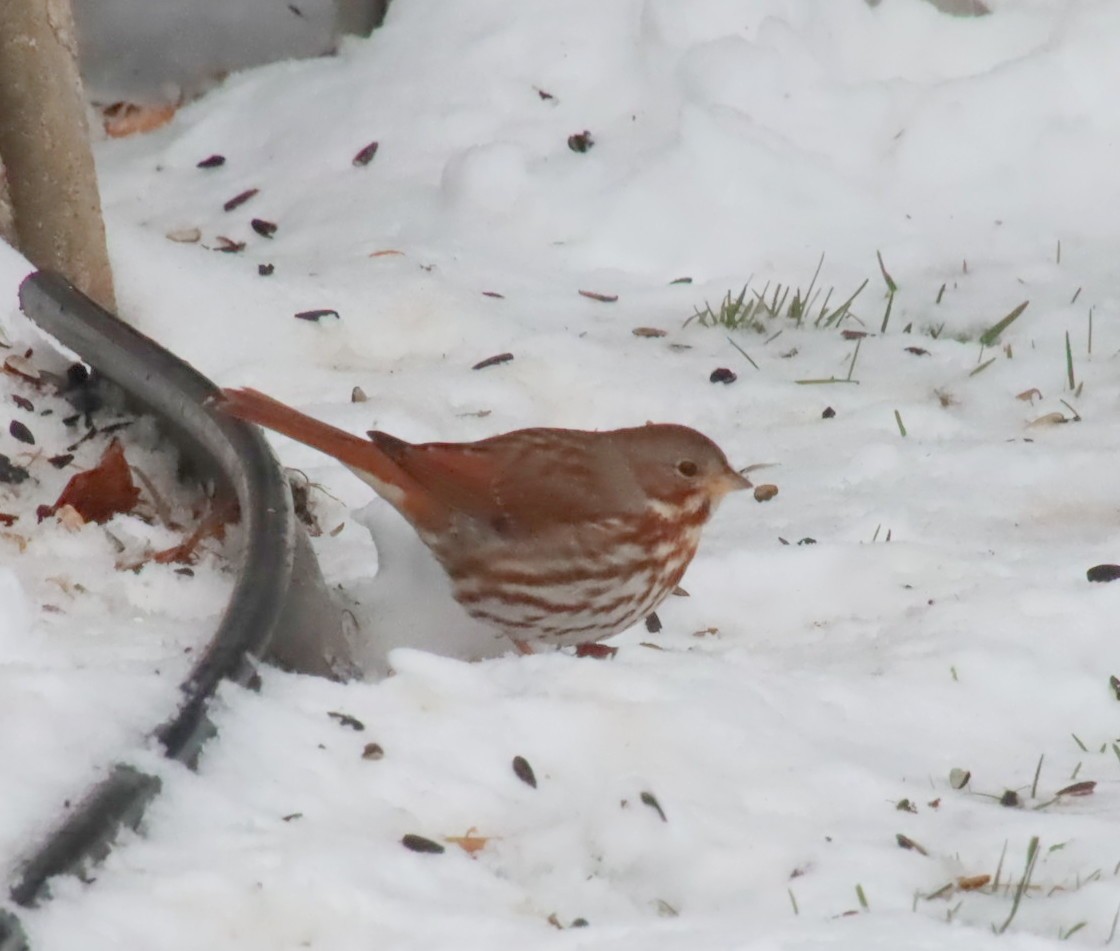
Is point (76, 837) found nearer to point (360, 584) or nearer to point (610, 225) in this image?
point (360, 584)

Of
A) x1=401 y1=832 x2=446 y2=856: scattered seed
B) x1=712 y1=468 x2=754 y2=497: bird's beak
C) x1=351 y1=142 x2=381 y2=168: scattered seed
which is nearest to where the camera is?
x1=401 y1=832 x2=446 y2=856: scattered seed

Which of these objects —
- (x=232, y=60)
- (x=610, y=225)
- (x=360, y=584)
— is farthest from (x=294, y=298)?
(x=232, y=60)

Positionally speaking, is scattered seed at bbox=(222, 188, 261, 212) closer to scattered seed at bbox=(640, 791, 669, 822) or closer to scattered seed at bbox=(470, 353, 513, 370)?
scattered seed at bbox=(470, 353, 513, 370)

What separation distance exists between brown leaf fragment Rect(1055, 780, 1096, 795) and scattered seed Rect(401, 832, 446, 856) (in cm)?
119

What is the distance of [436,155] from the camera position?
6254 mm

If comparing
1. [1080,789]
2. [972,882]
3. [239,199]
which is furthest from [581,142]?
[972,882]

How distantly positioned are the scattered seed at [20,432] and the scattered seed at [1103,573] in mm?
2428

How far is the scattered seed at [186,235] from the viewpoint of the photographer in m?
5.90

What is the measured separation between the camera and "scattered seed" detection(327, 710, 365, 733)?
2947 millimetres

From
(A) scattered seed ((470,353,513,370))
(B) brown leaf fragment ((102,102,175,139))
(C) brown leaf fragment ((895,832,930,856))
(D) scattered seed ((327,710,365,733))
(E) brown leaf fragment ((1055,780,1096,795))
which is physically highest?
(D) scattered seed ((327,710,365,733))

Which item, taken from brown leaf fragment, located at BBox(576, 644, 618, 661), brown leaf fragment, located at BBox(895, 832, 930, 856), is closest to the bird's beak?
brown leaf fragment, located at BBox(576, 644, 618, 661)

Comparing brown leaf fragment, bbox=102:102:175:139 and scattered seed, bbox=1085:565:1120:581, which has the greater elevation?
scattered seed, bbox=1085:565:1120:581

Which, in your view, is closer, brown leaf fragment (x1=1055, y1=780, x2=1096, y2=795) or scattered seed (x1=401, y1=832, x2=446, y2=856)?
scattered seed (x1=401, y1=832, x2=446, y2=856)

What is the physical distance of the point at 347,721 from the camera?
296 cm
